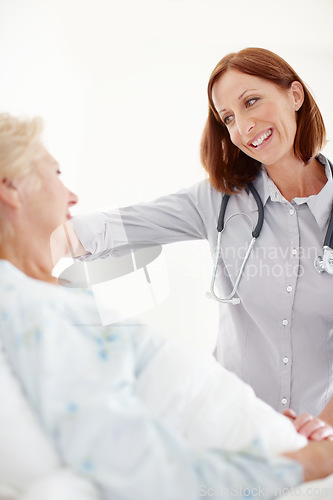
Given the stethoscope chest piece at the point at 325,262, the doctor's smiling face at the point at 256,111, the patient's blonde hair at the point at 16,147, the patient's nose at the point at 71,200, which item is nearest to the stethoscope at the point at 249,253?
the stethoscope chest piece at the point at 325,262

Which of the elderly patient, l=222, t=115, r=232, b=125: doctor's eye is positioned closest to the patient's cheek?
the elderly patient

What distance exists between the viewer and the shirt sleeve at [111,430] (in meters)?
0.58

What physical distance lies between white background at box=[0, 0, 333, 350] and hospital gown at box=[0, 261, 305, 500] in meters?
0.17

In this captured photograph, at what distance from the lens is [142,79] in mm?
992

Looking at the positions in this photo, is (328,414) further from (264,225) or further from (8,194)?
(8,194)

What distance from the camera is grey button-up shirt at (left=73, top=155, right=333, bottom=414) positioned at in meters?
0.92

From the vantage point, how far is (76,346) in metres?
0.63

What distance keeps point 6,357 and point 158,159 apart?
55 cm

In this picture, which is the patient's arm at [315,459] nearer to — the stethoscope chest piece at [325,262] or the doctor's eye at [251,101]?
the stethoscope chest piece at [325,262]

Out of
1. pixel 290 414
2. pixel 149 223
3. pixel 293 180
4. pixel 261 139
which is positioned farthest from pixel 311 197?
pixel 290 414

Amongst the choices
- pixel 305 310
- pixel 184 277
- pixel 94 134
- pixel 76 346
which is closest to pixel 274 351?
pixel 305 310

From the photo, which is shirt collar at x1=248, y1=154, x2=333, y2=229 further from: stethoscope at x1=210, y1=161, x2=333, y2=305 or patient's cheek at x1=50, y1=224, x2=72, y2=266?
patient's cheek at x1=50, y1=224, x2=72, y2=266

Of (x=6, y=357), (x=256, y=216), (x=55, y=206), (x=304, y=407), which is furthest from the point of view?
(x=256, y=216)

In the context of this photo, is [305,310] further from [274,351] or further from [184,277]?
[184,277]
